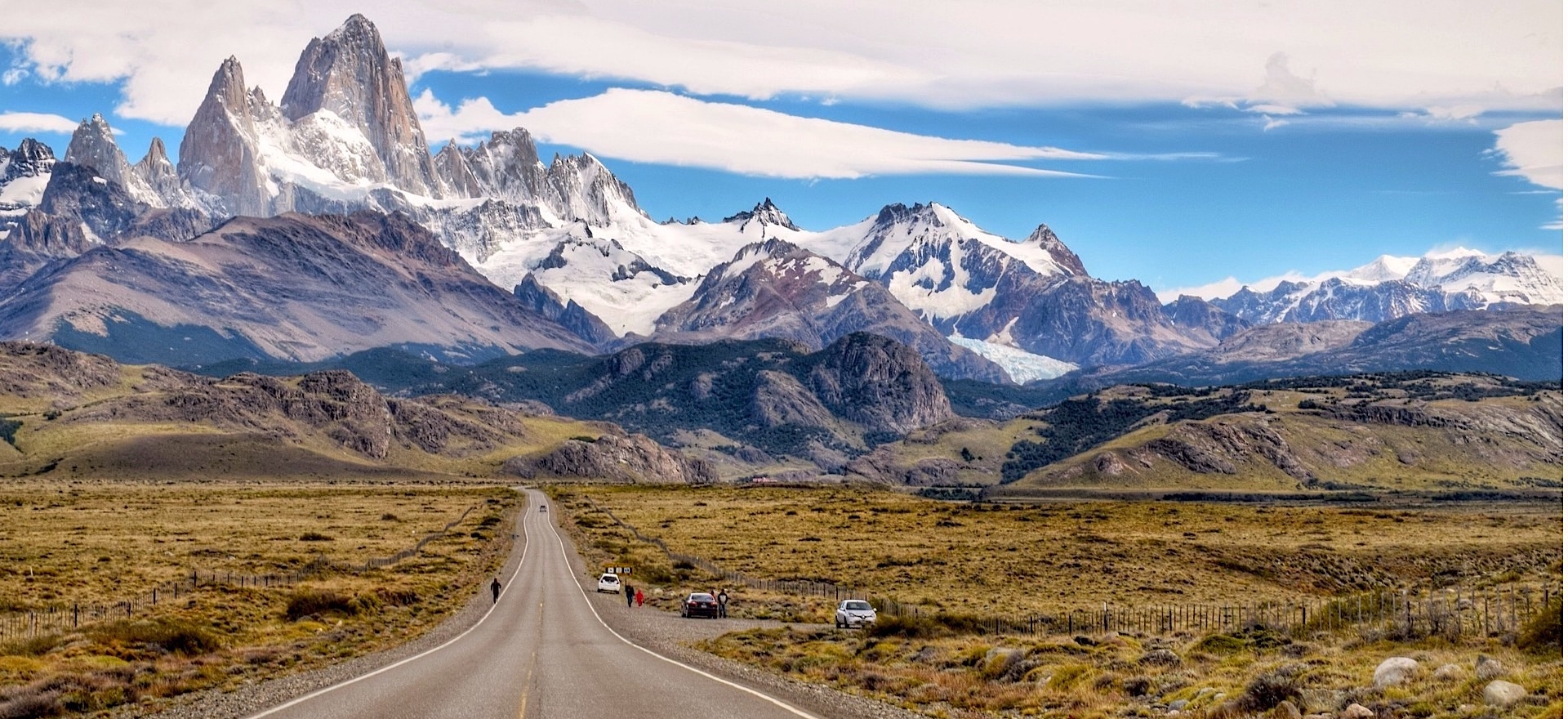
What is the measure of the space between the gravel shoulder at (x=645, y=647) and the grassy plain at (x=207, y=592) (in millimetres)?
1369

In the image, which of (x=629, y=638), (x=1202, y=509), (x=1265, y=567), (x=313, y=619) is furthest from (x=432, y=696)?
(x=1202, y=509)

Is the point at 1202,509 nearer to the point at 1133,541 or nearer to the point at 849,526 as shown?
the point at 849,526

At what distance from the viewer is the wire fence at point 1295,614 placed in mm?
38062

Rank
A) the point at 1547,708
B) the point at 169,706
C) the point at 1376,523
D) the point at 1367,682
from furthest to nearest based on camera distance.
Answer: the point at 1376,523 < the point at 169,706 < the point at 1367,682 < the point at 1547,708

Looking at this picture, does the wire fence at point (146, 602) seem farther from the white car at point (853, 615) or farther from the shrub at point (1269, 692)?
the shrub at point (1269, 692)

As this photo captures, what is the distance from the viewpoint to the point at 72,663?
137ft

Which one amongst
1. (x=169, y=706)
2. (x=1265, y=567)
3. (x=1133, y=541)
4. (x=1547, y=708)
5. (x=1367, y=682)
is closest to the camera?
(x=1547, y=708)

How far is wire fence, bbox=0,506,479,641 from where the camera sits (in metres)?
56.1

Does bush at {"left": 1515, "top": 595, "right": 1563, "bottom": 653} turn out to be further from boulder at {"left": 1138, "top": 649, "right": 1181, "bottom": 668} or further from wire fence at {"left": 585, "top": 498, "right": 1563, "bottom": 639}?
boulder at {"left": 1138, "top": 649, "right": 1181, "bottom": 668}

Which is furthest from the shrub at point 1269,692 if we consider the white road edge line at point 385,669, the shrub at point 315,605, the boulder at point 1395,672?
the shrub at point 315,605

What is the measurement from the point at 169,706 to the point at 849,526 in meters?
122

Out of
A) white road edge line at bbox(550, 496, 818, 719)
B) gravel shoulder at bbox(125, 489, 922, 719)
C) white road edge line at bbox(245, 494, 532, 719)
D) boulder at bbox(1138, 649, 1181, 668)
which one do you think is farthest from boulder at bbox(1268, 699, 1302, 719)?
white road edge line at bbox(245, 494, 532, 719)

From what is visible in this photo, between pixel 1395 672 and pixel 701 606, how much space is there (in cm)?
4742

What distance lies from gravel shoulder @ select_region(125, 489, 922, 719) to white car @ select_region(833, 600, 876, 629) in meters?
4.10
